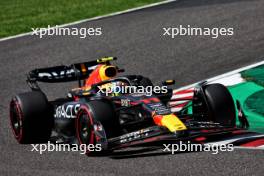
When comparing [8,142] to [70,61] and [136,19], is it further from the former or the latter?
[136,19]

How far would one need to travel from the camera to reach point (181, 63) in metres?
18.5

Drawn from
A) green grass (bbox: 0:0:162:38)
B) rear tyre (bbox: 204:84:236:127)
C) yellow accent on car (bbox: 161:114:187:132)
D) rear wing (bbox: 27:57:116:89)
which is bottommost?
yellow accent on car (bbox: 161:114:187:132)

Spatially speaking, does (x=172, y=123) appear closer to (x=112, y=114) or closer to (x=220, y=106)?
(x=112, y=114)

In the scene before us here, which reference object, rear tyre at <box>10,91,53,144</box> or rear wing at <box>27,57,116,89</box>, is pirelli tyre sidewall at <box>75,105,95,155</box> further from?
rear wing at <box>27,57,116,89</box>

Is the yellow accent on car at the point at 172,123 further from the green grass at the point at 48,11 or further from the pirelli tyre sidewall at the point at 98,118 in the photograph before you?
the green grass at the point at 48,11

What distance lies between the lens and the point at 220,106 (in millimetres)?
12414

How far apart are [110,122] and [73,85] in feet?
19.3

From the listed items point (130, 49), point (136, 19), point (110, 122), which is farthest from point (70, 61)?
point (110, 122)

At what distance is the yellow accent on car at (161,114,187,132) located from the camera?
11.5 m

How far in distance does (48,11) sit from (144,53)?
5.59 meters

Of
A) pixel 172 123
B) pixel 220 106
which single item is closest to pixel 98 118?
pixel 172 123

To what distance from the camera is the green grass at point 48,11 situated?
22.9 m

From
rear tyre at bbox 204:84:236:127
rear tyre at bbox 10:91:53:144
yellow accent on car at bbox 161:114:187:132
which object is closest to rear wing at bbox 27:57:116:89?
rear tyre at bbox 10:91:53:144

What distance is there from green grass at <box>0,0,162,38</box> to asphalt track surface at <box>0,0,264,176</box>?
91 centimetres
